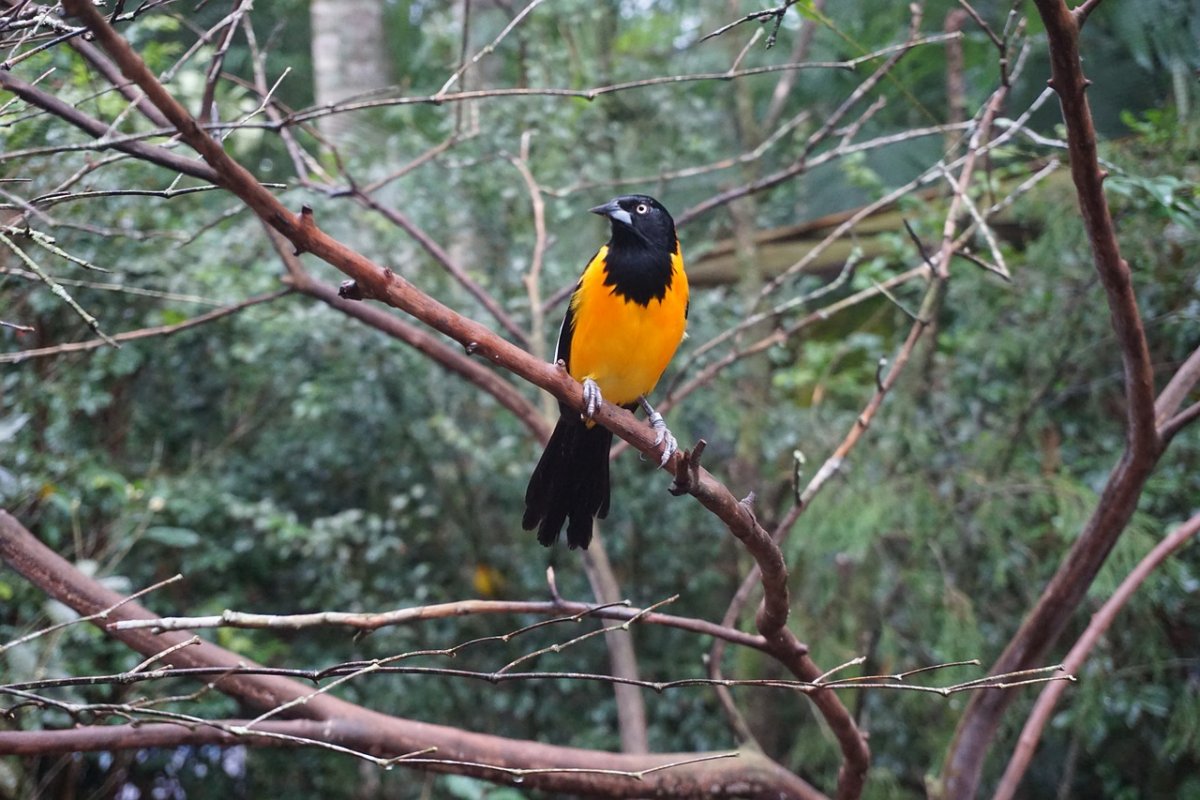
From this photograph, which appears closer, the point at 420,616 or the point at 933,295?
the point at 420,616

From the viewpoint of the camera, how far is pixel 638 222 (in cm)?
297

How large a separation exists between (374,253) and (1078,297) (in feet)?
10.1

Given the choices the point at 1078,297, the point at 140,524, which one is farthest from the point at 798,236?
the point at 140,524

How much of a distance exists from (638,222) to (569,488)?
31.3 inches

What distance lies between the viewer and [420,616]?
1875 millimetres

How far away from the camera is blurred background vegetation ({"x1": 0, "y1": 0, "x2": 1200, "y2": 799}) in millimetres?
4082

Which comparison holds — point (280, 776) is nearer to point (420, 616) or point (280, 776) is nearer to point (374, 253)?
point (374, 253)

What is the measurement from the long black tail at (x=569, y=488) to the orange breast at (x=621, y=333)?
0.78ft

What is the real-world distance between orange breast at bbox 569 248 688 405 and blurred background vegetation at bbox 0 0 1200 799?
0.95m

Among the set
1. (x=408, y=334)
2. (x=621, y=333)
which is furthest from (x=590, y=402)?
(x=408, y=334)

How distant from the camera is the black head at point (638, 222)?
116 inches

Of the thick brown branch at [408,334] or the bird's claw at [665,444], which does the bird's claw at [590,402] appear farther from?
the thick brown branch at [408,334]

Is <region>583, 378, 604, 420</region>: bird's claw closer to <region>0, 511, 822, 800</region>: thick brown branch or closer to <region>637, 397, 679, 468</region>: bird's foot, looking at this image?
<region>637, 397, 679, 468</region>: bird's foot

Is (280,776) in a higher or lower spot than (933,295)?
lower
